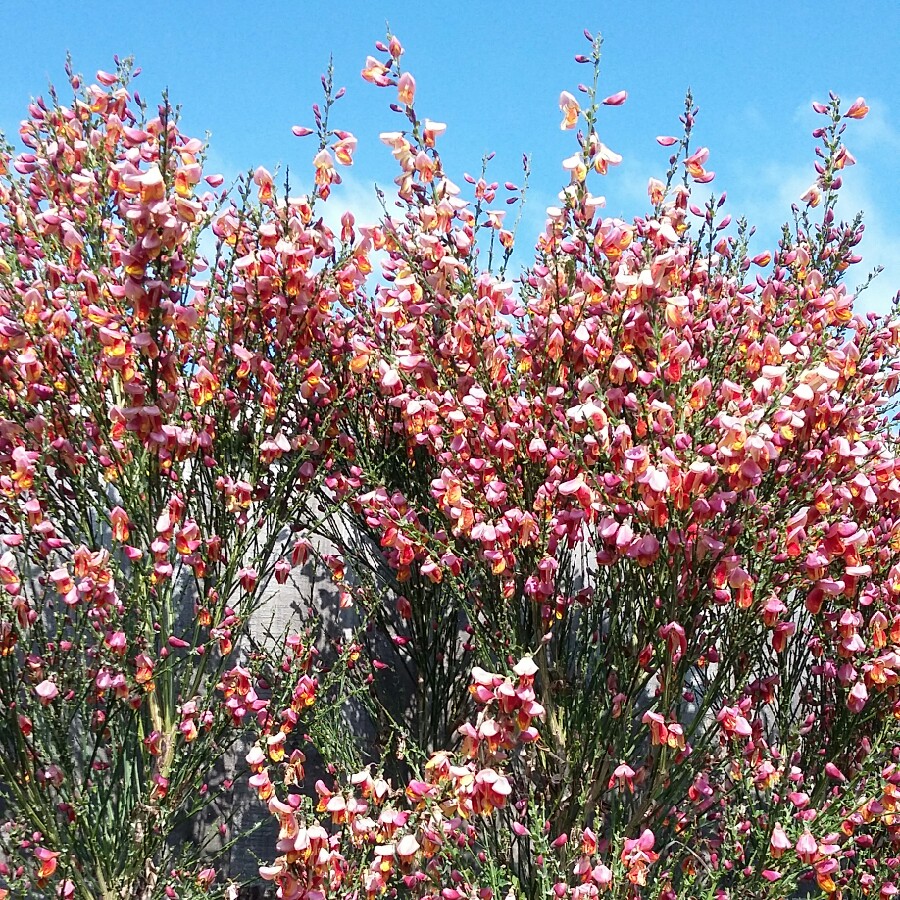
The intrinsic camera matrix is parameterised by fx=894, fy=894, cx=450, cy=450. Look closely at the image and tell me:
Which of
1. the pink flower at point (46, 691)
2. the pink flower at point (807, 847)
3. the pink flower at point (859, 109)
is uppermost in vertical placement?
the pink flower at point (859, 109)

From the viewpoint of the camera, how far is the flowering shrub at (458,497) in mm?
2463

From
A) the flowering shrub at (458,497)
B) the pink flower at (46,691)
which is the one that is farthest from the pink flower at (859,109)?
the pink flower at (46,691)

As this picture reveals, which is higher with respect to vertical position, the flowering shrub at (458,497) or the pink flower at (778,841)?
the flowering shrub at (458,497)

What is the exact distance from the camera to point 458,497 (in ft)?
8.84

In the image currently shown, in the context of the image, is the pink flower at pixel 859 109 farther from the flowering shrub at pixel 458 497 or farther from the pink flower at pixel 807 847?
the pink flower at pixel 807 847

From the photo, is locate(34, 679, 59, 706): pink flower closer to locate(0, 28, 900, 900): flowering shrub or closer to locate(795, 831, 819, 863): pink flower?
locate(0, 28, 900, 900): flowering shrub

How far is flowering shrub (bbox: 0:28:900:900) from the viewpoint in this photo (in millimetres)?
2463

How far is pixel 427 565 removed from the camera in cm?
287

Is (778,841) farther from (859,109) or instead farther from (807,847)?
(859,109)

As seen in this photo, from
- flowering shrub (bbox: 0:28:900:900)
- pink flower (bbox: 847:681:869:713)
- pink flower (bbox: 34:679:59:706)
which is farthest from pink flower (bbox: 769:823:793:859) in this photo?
pink flower (bbox: 34:679:59:706)

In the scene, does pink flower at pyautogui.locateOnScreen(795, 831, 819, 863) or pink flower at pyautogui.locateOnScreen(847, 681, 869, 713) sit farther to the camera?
pink flower at pyautogui.locateOnScreen(847, 681, 869, 713)

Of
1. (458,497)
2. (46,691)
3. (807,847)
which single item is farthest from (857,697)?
(46,691)

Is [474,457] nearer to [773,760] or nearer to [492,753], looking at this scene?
[492,753]

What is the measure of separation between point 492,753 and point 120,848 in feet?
4.43
